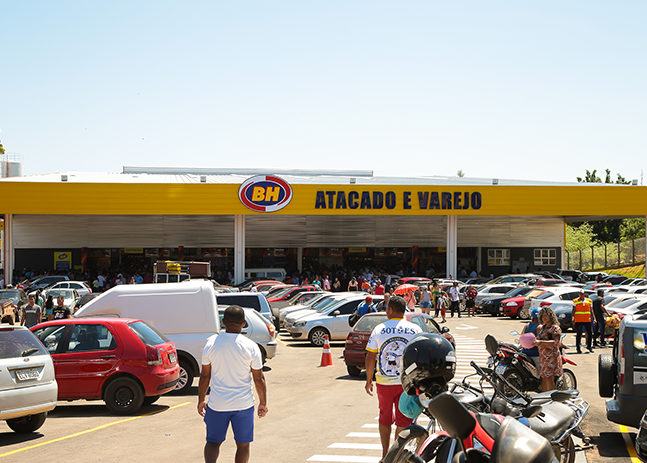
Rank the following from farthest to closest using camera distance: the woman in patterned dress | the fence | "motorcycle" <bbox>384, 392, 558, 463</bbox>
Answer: the fence
the woman in patterned dress
"motorcycle" <bbox>384, 392, 558, 463</bbox>

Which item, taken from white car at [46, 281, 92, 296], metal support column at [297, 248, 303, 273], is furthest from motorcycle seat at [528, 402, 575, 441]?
metal support column at [297, 248, 303, 273]

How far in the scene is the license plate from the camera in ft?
27.6

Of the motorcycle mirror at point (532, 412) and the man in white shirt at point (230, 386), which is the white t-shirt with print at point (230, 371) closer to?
the man in white shirt at point (230, 386)

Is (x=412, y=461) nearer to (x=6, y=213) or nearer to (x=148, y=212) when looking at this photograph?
(x=148, y=212)

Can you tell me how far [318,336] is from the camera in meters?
20.5

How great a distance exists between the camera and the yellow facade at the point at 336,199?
38.4 m

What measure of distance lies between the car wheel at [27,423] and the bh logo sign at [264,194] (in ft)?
101

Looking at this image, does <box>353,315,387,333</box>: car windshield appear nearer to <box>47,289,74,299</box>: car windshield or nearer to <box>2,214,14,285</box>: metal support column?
<box>47,289,74,299</box>: car windshield

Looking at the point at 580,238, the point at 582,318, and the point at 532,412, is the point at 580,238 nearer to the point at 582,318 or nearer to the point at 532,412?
the point at 582,318

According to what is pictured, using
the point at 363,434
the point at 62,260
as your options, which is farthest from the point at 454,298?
the point at 62,260

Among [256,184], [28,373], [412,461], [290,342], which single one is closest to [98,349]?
[28,373]

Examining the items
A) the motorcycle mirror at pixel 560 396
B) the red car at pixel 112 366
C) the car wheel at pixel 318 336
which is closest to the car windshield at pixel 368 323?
the red car at pixel 112 366

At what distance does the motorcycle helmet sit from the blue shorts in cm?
205

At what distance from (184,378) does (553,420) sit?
862 cm
